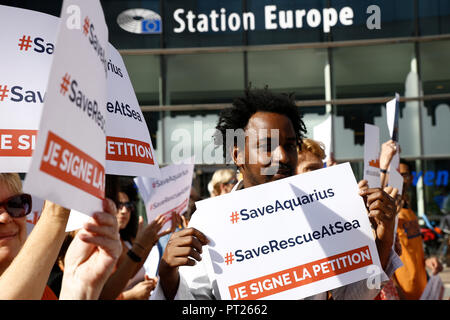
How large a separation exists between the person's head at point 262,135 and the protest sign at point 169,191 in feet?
5.41

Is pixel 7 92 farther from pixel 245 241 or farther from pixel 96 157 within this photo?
pixel 245 241

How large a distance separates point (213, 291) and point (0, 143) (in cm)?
92

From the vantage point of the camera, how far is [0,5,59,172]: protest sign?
6.44ft

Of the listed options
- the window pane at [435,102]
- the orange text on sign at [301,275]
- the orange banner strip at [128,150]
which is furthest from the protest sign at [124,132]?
the window pane at [435,102]

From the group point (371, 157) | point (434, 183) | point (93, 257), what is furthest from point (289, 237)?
point (434, 183)

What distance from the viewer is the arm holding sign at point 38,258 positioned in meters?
1.33

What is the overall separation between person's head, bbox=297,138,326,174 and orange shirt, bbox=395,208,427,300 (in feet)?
4.57

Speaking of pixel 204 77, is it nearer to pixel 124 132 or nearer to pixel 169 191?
pixel 169 191

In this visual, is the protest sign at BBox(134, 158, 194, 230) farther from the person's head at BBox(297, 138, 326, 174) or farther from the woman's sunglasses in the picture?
the person's head at BBox(297, 138, 326, 174)

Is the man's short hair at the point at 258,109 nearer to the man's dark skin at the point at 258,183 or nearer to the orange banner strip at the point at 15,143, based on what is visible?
the man's dark skin at the point at 258,183

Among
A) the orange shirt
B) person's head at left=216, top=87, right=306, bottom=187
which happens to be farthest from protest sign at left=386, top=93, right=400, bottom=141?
the orange shirt

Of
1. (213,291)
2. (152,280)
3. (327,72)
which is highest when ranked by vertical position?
(327,72)

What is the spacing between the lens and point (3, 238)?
1965mm
